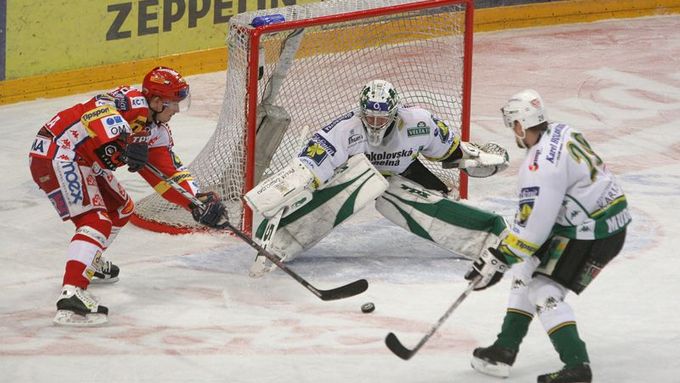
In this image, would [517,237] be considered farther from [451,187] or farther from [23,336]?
[451,187]

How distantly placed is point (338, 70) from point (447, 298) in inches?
71.0

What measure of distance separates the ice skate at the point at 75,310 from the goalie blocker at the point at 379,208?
0.89 m

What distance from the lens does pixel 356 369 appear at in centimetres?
538

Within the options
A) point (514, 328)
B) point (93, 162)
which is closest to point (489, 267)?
point (514, 328)

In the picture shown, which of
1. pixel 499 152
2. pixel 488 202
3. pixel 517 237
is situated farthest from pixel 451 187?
pixel 517 237

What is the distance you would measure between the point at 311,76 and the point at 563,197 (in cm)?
278

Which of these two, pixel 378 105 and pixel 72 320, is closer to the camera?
pixel 72 320

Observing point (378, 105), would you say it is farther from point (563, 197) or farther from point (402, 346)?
point (563, 197)

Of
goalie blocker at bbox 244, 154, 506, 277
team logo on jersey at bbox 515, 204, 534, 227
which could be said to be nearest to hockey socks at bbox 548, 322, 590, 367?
team logo on jersey at bbox 515, 204, 534, 227

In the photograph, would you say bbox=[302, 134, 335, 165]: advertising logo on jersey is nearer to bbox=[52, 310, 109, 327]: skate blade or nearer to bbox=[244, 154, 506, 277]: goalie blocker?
bbox=[244, 154, 506, 277]: goalie blocker

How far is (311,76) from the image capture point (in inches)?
295

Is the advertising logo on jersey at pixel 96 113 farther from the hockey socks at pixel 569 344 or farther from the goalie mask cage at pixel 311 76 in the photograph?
the hockey socks at pixel 569 344

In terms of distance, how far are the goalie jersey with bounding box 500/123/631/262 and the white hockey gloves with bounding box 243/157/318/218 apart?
1.47 meters

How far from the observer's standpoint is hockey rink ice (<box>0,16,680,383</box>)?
5395mm
